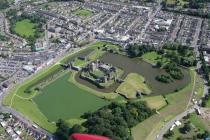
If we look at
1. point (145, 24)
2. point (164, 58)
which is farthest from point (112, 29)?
point (164, 58)

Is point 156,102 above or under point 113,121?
under

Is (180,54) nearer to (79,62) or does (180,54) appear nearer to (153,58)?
(153,58)

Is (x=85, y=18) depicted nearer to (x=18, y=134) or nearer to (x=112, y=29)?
(x=112, y=29)

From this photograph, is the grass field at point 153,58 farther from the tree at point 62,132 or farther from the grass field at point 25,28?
the grass field at point 25,28

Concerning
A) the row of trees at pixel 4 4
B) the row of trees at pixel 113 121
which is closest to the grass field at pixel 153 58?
the row of trees at pixel 113 121

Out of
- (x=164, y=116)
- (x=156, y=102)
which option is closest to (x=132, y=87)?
(x=156, y=102)

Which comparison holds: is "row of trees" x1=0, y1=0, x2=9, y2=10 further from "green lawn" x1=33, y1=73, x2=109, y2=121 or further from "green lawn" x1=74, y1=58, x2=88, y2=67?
"green lawn" x1=33, y1=73, x2=109, y2=121
